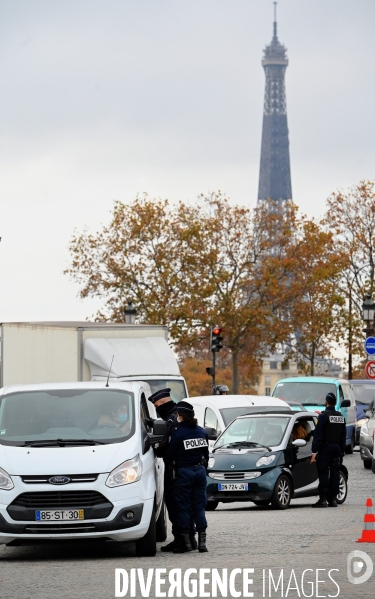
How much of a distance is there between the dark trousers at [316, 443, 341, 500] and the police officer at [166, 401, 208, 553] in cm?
612

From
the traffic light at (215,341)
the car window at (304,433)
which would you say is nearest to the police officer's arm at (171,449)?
the car window at (304,433)

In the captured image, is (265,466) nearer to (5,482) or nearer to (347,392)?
(5,482)

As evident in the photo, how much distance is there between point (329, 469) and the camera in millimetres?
19938

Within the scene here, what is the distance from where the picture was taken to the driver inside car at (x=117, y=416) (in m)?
13.6

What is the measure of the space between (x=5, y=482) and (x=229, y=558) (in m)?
2.31

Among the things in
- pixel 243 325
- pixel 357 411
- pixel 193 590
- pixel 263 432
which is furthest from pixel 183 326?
pixel 193 590

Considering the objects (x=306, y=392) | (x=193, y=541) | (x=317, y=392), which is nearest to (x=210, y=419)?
(x=317, y=392)

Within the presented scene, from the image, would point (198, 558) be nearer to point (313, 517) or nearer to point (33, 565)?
point (33, 565)

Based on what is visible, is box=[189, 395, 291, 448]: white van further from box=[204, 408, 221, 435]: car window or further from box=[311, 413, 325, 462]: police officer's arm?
box=[311, 413, 325, 462]: police officer's arm

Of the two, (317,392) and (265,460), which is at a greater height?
(317,392)

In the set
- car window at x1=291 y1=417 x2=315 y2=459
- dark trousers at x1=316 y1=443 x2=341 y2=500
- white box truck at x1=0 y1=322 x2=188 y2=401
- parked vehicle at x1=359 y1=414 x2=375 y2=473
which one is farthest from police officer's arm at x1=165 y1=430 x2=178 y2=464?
white box truck at x1=0 y1=322 x2=188 y2=401

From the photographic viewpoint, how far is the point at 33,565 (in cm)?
1254

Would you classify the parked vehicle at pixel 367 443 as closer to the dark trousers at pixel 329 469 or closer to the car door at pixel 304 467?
the car door at pixel 304 467

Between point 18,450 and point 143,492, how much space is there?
1.33 m
